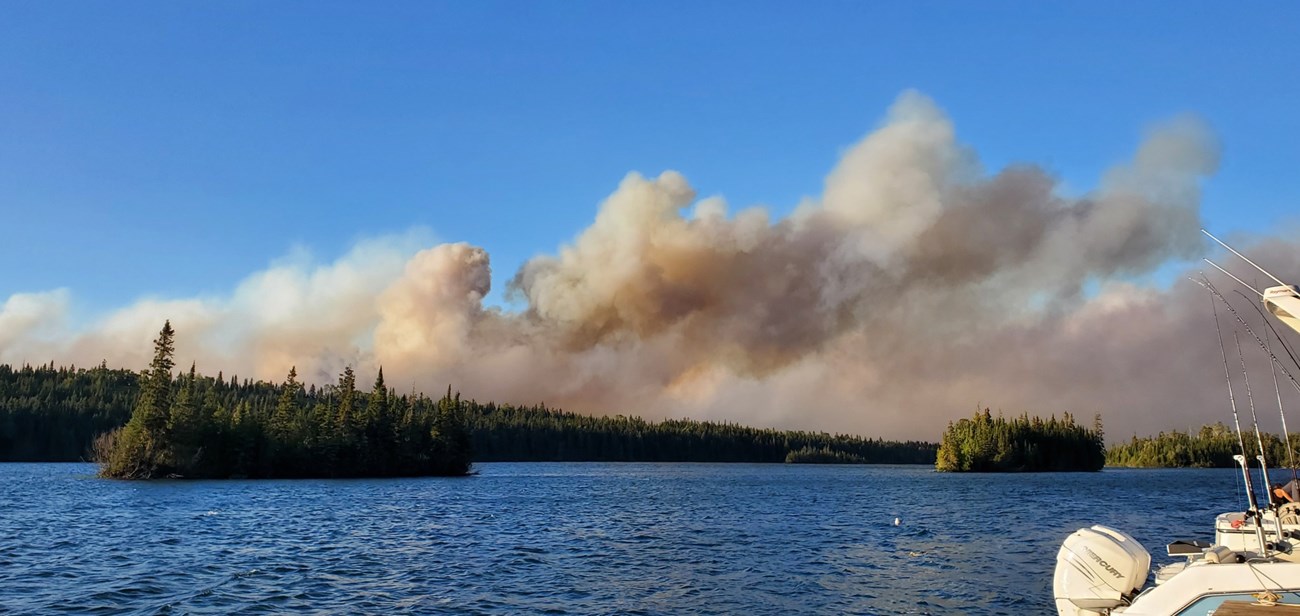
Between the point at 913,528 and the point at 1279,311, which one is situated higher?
the point at 1279,311

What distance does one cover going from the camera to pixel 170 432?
5477 inches

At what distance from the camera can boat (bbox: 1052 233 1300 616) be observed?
17.9 meters

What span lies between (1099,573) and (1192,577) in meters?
3.44

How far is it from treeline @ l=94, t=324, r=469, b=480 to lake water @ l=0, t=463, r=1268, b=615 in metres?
53.0

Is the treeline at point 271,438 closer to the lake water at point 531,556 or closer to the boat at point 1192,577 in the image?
the lake water at point 531,556

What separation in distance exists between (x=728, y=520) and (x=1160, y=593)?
181ft

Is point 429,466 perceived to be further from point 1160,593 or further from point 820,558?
A: point 1160,593

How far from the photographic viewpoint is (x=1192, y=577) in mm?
18500

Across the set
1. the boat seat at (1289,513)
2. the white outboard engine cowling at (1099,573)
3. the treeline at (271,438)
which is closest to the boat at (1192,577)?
the white outboard engine cowling at (1099,573)

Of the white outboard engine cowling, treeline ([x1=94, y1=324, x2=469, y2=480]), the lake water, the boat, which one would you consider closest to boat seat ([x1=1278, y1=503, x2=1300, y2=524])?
the boat

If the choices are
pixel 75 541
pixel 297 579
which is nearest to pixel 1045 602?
pixel 297 579

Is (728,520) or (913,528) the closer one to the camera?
(913,528)

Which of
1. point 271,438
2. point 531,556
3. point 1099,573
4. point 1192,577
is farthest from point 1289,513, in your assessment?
point 271,438

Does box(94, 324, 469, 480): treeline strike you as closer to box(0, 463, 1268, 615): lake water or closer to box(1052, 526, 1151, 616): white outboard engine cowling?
box(0, 463, 1268, 615): lake water
